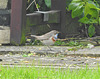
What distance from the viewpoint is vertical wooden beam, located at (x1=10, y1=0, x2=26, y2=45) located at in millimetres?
5051

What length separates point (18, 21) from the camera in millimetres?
5074

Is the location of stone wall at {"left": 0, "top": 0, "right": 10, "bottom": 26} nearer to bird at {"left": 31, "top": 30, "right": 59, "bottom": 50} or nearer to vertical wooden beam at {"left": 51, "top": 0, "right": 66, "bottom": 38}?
bird at {"left": 31, "top": 30, "right": 59, "bottom": 50}

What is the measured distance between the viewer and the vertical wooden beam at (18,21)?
16.6 feet

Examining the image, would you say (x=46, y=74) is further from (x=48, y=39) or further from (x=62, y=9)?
(x=62, y=9)

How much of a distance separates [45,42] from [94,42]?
1.04 m

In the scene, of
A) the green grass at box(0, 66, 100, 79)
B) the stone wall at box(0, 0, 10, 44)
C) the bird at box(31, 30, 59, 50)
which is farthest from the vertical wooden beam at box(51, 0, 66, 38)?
the green grass at box(0, 66, 100, 79)

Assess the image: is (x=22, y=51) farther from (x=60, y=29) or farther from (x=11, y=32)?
(x=60, y=29)

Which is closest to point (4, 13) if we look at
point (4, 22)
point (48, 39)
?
point (4, 22)

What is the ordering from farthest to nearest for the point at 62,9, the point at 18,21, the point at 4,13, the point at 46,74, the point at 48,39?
the point at 62,9, the point at 4,13, the point at 48,39, the point at 18,21, the point at 46,74

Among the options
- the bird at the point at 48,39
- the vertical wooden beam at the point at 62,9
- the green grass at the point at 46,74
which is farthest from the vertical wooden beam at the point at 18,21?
the green grass at the point at 46,74

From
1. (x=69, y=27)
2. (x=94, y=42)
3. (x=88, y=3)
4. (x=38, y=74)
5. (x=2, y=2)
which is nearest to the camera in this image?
(x=38, y=74)

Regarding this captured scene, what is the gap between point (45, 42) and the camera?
5199 mm

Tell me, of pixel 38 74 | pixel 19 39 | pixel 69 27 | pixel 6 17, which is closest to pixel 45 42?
pixel 19 39

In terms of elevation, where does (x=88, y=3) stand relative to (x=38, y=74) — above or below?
above
